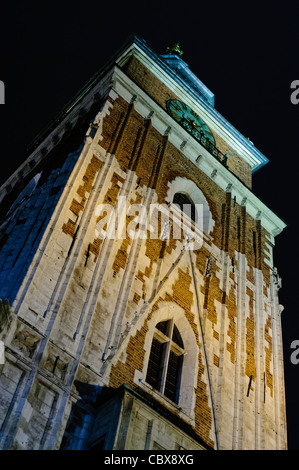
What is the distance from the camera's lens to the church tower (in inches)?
412

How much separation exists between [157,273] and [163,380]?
9.21 ft

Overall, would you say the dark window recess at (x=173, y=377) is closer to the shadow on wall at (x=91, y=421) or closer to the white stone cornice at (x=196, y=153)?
the shadow on wall at (x=91, y=421)

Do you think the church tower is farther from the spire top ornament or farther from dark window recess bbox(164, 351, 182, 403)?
the spire top ornament

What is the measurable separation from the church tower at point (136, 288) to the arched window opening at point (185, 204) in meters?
0.07

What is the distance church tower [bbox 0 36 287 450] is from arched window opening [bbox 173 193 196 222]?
7 centimetres

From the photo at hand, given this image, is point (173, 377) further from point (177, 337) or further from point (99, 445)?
point (99, 445)

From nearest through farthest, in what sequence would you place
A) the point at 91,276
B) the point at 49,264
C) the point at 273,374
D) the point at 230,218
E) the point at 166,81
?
the point at 49,264
the point at 91,276
the point at 273,374
the point at 230,218
the point at 166,81

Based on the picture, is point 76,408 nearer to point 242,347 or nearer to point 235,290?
point 242,347

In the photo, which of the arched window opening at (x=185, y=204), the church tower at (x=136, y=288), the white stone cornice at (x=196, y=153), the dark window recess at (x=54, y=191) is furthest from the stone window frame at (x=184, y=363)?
the white stone cornice at (x=196, y=153)


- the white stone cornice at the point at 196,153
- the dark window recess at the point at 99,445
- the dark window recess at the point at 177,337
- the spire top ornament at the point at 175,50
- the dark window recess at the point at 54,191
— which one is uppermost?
the spire top ornament at the point at 175,50

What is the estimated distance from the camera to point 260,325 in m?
16.7

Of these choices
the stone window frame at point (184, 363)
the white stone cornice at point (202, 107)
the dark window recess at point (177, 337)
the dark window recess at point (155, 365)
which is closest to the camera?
the stone window frame at point (184, 363)

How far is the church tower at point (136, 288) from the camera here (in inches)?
412

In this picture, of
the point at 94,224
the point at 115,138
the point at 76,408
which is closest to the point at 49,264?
the point at 94,224
